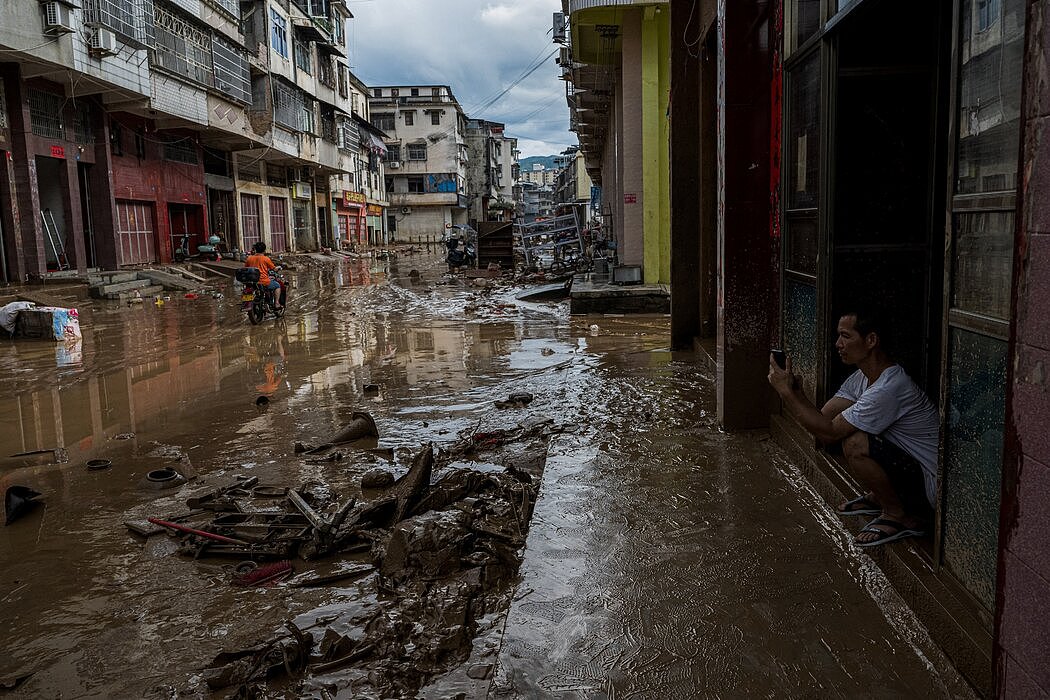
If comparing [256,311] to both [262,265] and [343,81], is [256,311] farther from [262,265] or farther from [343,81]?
[343,81]

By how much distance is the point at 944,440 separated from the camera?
263cm

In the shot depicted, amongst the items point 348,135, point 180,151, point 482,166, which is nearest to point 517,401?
point 180,151

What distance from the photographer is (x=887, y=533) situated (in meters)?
3.28

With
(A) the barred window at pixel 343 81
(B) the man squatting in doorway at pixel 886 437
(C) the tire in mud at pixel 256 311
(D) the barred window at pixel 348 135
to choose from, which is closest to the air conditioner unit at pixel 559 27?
(C) the tire in mud at pixel 256 311

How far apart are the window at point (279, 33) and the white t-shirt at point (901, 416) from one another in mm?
34993

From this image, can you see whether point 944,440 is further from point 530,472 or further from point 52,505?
point 52,505

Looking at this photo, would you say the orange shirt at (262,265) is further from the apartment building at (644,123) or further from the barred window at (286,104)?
the barred window at (286,104)

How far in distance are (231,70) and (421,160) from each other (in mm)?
43718

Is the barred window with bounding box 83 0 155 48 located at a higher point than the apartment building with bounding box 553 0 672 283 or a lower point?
higher

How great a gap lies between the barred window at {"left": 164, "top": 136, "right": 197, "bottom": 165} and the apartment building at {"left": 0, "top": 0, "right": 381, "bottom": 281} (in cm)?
7

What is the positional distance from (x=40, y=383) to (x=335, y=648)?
8.08m

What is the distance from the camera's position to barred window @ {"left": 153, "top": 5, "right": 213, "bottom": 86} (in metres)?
23.0

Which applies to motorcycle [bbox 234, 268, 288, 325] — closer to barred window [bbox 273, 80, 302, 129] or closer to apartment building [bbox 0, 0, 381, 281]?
apartment building [bbox 0, 0, 381, 281]

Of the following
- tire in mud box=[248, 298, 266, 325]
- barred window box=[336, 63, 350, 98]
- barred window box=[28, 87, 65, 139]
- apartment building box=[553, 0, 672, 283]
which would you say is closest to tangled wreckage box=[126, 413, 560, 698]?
tire in mud box=[248, 298, 266, 325]
